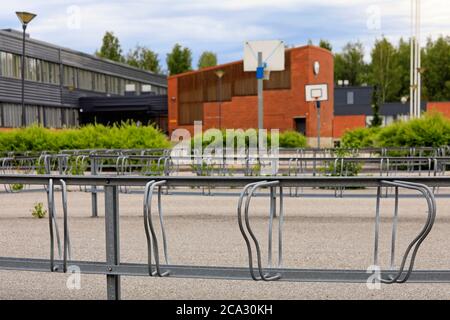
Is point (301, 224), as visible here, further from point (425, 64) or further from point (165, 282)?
point (425, 64)

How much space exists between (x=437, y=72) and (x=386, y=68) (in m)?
10.4

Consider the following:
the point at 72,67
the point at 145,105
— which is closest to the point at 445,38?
the point at 145,105

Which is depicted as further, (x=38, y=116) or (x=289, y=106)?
(x=289, y=106)

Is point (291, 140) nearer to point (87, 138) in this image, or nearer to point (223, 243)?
point (87, 138)

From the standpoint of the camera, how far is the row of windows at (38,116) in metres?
47.5

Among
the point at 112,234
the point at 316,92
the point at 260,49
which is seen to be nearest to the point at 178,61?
the point at 316,92

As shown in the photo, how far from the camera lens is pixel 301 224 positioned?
971cm

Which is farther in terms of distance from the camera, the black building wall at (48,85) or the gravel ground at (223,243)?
the black building wall at (48,85)

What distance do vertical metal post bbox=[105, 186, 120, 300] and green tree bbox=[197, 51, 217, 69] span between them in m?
102

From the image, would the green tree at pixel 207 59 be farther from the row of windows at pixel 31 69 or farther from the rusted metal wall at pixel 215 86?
the row of windows at pixel 31 69

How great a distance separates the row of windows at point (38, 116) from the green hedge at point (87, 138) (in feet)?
51.0

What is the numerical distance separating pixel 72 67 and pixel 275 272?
193ft

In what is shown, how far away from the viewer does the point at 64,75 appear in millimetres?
58594

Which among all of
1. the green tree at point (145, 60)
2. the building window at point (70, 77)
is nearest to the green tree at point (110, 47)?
the green tree at point (145, 60)
